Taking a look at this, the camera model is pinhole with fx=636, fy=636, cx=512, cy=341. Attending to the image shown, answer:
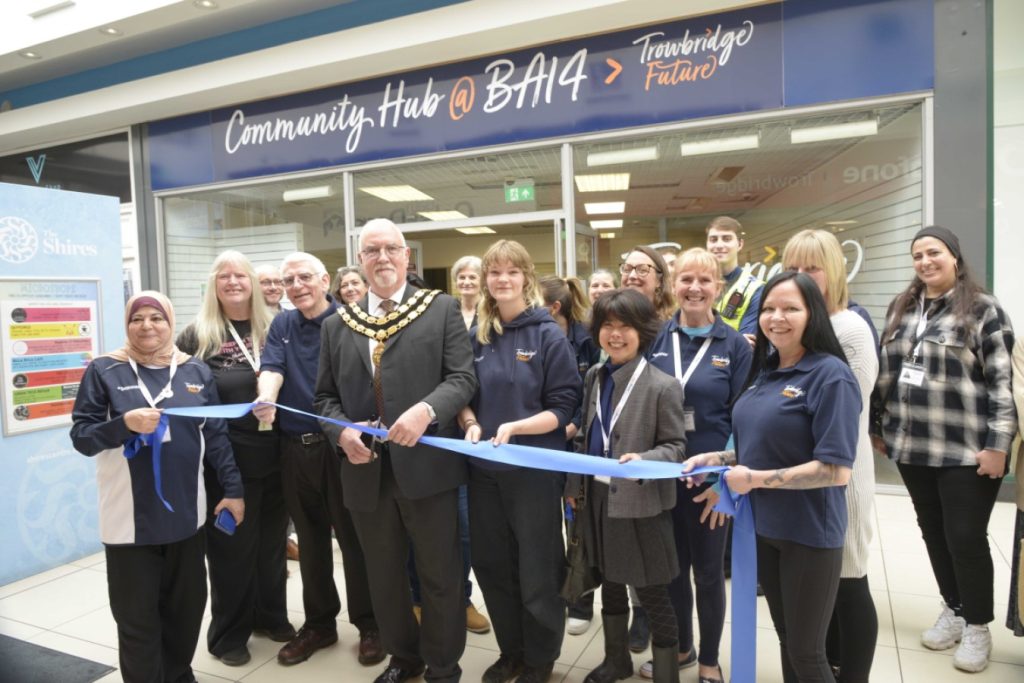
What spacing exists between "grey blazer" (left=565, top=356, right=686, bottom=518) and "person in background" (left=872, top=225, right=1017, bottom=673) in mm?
1211

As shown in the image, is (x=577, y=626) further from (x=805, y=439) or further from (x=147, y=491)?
(x=147, y=491)

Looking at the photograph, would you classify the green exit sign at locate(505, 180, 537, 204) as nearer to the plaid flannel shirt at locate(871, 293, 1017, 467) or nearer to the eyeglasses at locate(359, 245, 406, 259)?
the eyeglasses at locate(359, 245, 406, 259)

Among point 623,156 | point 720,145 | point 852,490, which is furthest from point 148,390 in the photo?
point 720,145

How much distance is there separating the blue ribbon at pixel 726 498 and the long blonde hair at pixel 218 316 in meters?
1.04

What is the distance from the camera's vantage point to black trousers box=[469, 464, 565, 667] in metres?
2.48

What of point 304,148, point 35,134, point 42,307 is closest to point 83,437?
point 42,307

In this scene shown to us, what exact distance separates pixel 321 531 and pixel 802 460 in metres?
2.19

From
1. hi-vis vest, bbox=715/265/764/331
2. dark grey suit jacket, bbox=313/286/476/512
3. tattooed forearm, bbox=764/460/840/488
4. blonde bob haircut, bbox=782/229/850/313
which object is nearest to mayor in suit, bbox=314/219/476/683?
dark grey suit jacket, bbox=313/286/476/512

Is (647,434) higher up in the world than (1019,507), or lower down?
higher up

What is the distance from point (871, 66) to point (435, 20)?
357 cm

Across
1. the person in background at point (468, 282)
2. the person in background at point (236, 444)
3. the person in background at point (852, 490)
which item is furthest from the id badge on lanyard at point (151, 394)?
the person in background at point (852, 490)

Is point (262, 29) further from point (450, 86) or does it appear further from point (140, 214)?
point (140, 214)

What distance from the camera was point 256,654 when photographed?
9.94 ft

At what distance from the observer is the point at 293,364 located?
9.61 ft
